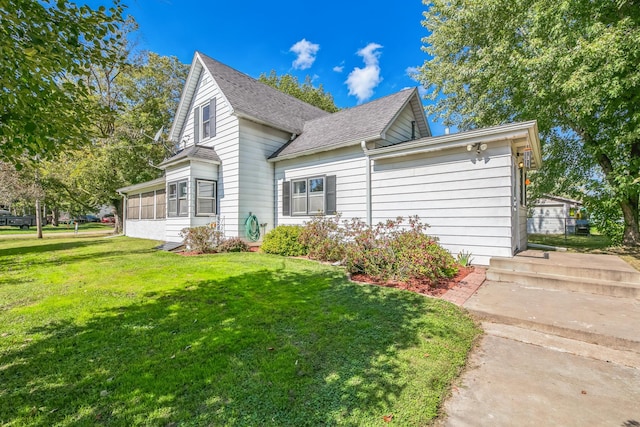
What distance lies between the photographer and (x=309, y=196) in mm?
9961

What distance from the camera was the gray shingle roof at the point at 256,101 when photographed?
10438mm

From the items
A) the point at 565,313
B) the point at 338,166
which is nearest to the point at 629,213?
the point at 565,313

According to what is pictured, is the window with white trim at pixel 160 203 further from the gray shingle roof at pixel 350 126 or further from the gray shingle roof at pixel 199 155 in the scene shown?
the gray shingle roof at pixel 350 126

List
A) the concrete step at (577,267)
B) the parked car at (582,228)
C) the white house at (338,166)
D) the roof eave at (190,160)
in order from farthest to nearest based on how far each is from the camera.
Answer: the parked car at (582,228), the roof eave at (190,160), the white house at (338,166), the concrete step at (577,267)

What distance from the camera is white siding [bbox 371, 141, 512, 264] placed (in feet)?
20.3

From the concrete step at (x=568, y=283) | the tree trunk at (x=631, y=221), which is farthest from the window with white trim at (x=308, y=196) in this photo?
the tree trunk at (x=631, y=221)

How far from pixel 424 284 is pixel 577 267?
113 inches

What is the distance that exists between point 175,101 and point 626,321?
2557 centimetres

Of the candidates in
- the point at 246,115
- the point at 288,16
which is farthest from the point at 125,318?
the point at 288,16

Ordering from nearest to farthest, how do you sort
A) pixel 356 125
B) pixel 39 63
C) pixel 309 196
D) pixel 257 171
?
1. pixel 39 63
2. pixel 356 125
3. pixel 309 196
4. pixel 257 171

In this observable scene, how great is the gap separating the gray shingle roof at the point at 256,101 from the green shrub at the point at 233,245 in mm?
4471

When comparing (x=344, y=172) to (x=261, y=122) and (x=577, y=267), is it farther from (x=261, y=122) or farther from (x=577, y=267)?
(x=577, y=267)

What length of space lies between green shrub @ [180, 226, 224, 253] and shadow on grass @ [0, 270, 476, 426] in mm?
4958

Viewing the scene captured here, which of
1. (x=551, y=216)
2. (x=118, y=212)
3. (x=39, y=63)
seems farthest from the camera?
(x=551, y=216)
